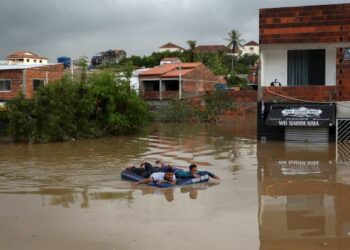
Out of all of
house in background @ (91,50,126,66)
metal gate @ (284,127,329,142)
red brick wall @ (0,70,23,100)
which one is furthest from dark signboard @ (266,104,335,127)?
house in background @ (91,50,126,66)

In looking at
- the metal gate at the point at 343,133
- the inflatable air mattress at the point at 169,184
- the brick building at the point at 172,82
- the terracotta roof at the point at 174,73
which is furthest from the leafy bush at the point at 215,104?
the inflatable air mattress at the point at 169,184

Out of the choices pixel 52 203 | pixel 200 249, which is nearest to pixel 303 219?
pixel 200 249

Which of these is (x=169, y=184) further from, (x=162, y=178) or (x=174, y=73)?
(x=174, y=73)

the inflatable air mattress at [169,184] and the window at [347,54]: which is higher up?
the window at [347,54]

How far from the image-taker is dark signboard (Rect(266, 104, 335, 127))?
21.2 meters

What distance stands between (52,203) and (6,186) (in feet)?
8.90

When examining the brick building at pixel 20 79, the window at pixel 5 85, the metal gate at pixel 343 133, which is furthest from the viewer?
the window at pixel 5 85

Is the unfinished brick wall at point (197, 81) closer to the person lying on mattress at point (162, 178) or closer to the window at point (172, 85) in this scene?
the window at point (172, 85)

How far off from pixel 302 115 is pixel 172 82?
29.8 meters

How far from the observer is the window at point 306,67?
2281cm

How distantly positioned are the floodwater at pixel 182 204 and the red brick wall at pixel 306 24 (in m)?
5.20

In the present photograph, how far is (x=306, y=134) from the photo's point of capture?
22062mm

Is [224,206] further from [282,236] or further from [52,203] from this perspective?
[52,203]

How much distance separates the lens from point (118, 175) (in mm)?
14703
